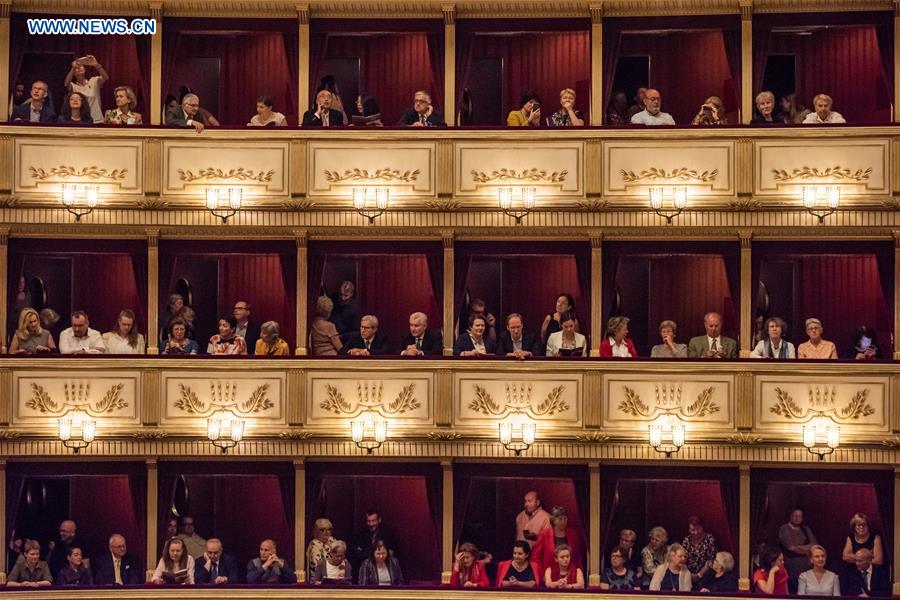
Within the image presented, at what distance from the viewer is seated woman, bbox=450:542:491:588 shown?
18484mm

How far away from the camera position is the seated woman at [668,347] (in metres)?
18.8

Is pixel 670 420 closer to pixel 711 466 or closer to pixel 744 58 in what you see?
pixel 711 466

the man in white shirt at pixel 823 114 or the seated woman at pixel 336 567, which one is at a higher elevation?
the man in white shirt at pixel 823 114

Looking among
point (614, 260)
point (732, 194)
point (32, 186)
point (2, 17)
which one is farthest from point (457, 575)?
point (2, 17)

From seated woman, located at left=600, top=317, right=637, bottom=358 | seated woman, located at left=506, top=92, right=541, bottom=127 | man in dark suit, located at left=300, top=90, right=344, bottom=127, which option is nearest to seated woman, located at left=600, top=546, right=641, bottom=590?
seated woman, located at left=600, top=317, right=637, bottom=358

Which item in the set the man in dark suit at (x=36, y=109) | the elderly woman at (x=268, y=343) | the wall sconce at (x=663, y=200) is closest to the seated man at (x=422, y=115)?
the wall sconce at (x=663, y=200)

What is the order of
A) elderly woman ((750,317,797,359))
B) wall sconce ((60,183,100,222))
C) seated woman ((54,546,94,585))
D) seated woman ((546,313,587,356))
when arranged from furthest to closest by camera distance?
seated woman ((546,313,587,356)) < wall sconce ((60,183,100,222)) < elderly woman ((750,317,797,359)) < seated woman ((54,546,94,585))

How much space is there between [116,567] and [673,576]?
6734mm

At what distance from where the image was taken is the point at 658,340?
65.5 ft

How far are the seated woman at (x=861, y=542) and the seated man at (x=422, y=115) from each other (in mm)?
6979

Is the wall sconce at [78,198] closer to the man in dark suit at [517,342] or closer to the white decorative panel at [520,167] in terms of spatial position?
the white decorative panel at [520,167]

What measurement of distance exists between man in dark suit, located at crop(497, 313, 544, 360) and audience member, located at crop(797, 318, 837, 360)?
10.5ft

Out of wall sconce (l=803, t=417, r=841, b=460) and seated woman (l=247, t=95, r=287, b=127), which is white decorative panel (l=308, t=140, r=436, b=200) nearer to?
seated woman (l=247, t=95, r=287, b=127)

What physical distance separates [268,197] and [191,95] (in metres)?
1.61
